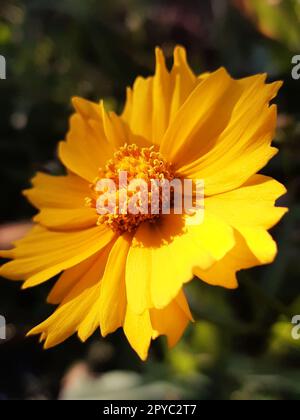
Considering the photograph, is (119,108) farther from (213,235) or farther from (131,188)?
(213,235)

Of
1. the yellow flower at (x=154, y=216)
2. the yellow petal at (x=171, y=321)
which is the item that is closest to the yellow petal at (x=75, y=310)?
the yellow flower at (x=154, y=216)

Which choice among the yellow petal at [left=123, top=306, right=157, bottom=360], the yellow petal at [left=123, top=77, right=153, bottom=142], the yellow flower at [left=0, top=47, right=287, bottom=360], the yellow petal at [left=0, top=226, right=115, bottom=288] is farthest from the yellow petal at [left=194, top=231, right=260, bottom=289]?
the yellow petal at [left=123, top=77, right=153, bottom=142]

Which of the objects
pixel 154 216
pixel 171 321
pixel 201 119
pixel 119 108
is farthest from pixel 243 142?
pixel 119 108

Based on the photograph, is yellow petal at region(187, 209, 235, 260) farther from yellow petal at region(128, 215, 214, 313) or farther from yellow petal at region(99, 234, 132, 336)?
yellow petal at region(99, 234, 132, 336)

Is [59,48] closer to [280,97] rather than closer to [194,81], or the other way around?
[280,97]

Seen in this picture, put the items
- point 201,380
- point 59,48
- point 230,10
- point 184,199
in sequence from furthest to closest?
1. point 59,48
2. point 230,10
3. point 201,380
4. point 184,199
